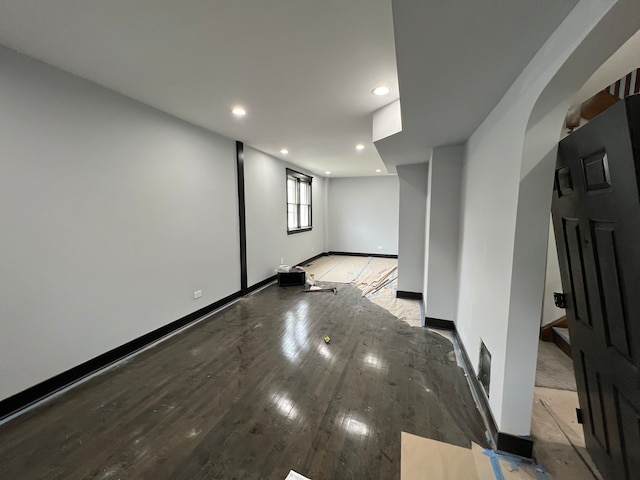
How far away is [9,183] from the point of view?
1.81 metres

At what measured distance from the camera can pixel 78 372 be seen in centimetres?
222

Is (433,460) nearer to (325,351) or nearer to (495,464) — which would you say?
(495,464)

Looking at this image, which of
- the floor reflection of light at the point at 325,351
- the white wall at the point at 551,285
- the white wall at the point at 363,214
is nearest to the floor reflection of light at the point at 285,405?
the floor reflection of light at the point at 325,351

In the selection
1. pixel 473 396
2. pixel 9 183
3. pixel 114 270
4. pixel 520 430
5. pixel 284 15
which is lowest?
pixel 473 396

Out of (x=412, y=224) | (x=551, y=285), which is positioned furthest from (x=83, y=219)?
(x=551, y=285)

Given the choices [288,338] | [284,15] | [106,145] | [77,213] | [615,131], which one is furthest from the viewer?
[288,338]

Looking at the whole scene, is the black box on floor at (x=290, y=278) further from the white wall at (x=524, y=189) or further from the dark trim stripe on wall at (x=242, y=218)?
the white wall at (x=524, y=189)

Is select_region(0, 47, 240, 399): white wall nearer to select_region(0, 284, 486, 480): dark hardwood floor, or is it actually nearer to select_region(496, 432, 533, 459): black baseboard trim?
select_region(0, 284, 486, 480): dark hardwood floor

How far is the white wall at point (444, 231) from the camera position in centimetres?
295

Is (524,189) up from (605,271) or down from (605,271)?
up

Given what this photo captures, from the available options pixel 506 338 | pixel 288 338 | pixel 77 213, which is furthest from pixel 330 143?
pixel 506 338

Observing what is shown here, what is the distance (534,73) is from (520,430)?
1.99 metres

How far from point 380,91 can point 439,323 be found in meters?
2.79

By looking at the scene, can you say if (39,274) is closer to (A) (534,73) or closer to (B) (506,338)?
(B) (506,338)
